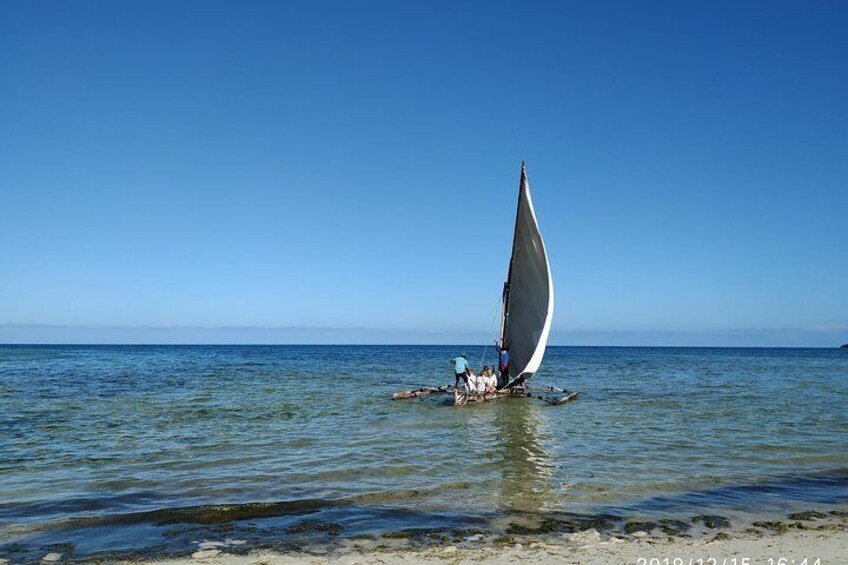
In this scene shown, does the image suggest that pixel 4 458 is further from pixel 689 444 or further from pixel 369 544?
pixel 689 444

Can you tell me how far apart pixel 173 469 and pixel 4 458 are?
4.54 meters

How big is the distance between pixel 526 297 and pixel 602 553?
19.3m

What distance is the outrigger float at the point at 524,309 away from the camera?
25.7m

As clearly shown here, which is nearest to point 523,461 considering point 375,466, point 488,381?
point 375,466

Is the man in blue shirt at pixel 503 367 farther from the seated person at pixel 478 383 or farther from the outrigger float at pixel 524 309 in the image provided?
the seated person at pixel 478 383

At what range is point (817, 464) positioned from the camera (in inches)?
559

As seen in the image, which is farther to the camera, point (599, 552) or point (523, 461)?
point (523, 461)

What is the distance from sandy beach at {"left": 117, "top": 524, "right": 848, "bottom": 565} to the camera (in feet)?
25.1

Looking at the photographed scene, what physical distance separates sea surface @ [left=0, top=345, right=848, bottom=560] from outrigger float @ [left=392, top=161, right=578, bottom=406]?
1.95 m

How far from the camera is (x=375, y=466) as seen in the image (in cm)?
1371

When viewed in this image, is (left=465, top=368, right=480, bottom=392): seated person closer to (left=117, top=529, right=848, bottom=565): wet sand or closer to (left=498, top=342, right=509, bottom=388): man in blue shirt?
(left=498, top=342, right=509, bottom=388): man in blue shirt
